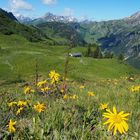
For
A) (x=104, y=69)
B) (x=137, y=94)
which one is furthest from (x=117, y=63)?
(x=137, y=94)

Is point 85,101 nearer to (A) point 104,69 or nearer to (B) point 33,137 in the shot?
(B) point 33,137

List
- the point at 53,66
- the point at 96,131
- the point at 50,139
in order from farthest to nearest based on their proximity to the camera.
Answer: the point at 53,66 → the point at 96,131 → the point at 50,139

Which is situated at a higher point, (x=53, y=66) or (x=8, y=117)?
(x=8, y=117)

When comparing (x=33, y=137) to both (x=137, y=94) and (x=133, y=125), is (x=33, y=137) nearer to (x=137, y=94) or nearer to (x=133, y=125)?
(x=133, y=125)

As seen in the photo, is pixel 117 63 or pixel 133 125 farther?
pixel 117 63

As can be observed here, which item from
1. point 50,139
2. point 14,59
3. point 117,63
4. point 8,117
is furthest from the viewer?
point 117,63

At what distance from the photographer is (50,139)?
4004 mm

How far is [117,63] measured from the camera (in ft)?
438

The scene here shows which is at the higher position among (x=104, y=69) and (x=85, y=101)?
(x=85, y=101)

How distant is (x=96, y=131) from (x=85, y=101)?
7.12ft

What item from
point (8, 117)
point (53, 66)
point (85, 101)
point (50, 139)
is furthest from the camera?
point (53, 66)

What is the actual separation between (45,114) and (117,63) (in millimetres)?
129646

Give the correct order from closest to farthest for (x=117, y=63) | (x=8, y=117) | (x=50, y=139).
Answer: (x=50, y=139) < (x=8, y=117) < (x=117, y=63)

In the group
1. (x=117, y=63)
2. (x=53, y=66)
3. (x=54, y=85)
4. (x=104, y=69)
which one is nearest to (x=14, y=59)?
(x=53, y=66)
